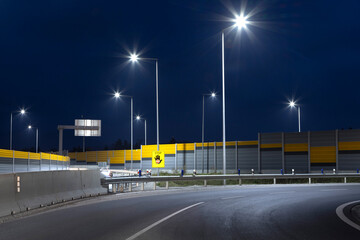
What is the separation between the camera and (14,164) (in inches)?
1331

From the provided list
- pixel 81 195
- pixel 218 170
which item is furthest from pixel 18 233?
pixel 218 170

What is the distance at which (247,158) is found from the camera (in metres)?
53.1

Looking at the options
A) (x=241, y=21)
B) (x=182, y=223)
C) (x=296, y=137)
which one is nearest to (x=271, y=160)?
(x=296, y=137)

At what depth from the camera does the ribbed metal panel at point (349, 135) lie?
148 feet

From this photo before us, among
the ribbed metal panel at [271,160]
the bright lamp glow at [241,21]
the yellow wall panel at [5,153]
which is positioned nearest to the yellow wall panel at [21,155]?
the yellow wall panel at [5,153]

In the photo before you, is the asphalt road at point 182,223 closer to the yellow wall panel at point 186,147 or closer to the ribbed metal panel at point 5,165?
the ribbed metal panel at point 5,165

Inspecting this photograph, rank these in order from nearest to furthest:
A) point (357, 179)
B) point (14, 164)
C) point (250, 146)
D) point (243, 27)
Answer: point (243, 27) → point (14, 164) → point (357, 179) → point (250, 146)

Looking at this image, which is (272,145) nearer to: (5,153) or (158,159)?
(158,159)

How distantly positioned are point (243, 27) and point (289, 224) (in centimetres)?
1936

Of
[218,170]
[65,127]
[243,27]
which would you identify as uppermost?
[243,27]

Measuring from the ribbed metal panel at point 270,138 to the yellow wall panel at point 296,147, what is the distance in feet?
4.39

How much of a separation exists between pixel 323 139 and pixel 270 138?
6.33 metres

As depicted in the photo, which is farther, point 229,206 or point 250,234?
point 229,206

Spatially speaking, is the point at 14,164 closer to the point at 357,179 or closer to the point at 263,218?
the point at 263,218
